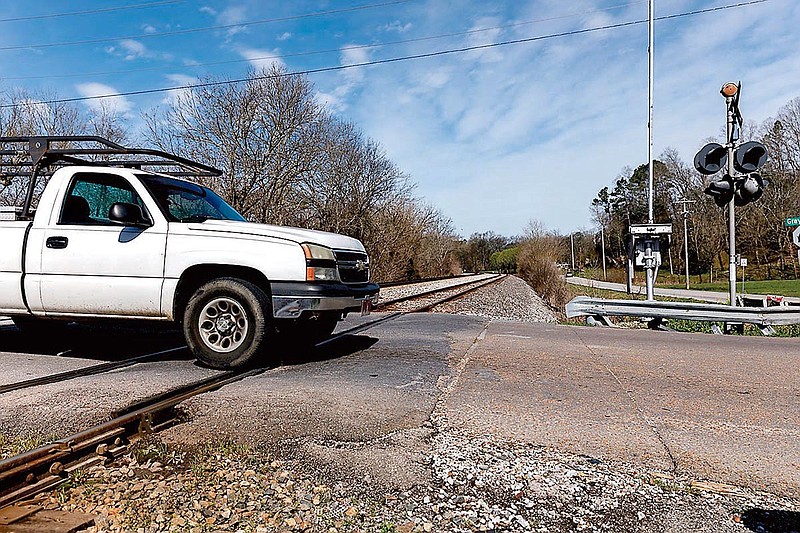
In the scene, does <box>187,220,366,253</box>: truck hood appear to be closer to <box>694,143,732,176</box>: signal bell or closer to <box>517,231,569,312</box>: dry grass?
<box>694,143,732,176</box>: signal bell

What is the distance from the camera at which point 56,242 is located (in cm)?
576

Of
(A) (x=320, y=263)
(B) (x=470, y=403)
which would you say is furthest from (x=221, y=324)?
(B) (x=470, y=403)

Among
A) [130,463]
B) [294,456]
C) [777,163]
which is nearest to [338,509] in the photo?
[294,456]

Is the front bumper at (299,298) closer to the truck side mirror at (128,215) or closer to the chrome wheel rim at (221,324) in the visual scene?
the chrome wheel rim at (221,324)

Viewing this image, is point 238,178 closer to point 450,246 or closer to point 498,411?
point 498,411

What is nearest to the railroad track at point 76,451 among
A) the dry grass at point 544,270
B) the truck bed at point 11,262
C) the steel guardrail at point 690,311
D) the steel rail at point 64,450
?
the steel rail at point 64,450

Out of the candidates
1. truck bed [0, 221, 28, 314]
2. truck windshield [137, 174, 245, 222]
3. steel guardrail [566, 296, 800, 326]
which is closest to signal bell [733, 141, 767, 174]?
steel guardrail [566, 296, 800, 326]

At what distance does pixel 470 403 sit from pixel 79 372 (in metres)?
3.73

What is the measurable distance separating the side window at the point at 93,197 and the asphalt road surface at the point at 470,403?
1531 millimetres

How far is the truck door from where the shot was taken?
5562mm

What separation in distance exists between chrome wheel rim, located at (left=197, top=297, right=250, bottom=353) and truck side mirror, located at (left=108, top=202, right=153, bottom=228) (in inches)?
42.7

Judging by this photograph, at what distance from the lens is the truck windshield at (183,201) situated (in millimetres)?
5887

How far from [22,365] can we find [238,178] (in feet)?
75.9

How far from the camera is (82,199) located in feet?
19.8
